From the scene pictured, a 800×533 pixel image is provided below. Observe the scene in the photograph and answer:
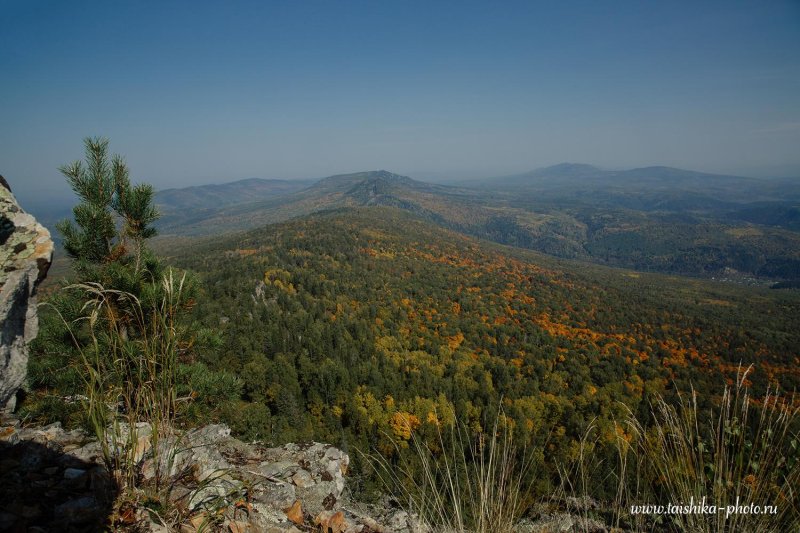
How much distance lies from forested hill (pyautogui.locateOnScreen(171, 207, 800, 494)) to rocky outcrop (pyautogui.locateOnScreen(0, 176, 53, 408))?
17865 mm

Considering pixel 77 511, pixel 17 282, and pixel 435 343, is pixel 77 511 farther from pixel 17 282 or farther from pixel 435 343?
→ pixel 435 343

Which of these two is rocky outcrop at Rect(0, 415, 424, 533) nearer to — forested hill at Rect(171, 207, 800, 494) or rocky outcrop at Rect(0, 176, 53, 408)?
rocky outcrop at Rect(0, 176, 53, 408)

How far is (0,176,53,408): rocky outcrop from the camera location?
3455 millimetres

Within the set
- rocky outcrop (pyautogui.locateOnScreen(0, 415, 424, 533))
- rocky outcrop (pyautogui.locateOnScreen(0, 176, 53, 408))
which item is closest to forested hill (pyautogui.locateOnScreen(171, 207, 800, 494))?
rocky outcrop (pyautogui.locateOnScreen(0, 415, 424, 533))

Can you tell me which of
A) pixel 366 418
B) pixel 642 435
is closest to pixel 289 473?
pixel 642 435

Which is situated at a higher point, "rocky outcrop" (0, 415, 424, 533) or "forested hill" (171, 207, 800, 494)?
"rocky outcrop" (0, 415, 424, 533)

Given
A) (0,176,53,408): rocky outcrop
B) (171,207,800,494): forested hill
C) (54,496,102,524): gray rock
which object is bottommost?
(171,207,800,494): forested hill

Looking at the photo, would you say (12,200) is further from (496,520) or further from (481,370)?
(481,370)

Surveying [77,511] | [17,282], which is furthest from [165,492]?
[17,282]

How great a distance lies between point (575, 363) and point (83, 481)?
63087mm

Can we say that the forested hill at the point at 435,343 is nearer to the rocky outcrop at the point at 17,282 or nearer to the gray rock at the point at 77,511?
the rocky outcrop at the point at 17,282

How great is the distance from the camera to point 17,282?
3596 millimetres

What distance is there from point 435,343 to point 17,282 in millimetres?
57119

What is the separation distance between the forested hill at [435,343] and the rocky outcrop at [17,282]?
1786 centimetres
